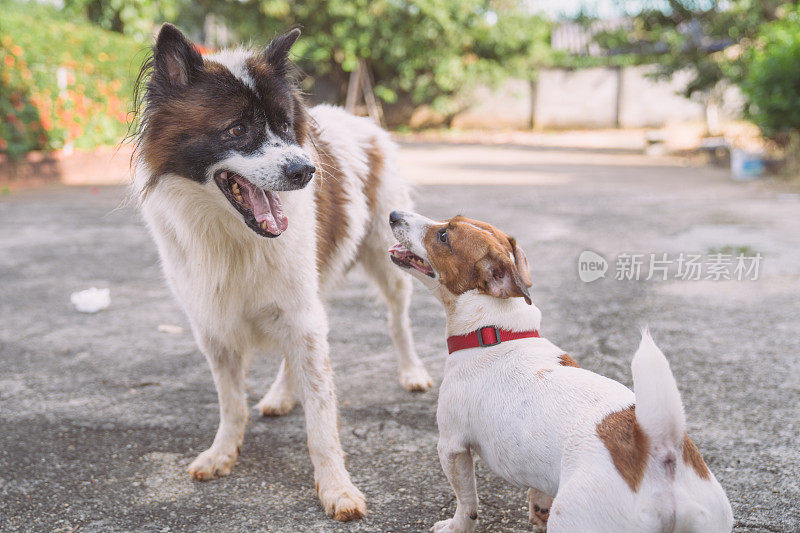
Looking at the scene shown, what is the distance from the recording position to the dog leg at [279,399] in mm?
3596

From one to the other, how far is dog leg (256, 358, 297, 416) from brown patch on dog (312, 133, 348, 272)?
0.67 meters

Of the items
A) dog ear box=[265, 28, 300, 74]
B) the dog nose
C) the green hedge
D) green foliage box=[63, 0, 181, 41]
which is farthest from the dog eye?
green foliage box=[63, 0, 181, 41]

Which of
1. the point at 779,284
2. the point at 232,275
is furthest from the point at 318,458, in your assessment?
the point at 779,284

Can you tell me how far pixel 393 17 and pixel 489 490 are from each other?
21.8 meters

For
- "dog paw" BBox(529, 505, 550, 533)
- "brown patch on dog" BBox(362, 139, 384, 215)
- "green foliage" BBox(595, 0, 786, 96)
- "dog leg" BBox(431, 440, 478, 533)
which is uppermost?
"green foliage" BBox(595, 0, 786, 96)

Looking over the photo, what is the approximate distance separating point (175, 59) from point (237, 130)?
368 mm

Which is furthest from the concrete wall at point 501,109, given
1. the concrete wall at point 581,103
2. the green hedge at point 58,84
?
the green hedge at point 58,84

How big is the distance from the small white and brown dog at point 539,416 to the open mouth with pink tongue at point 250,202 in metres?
0.52

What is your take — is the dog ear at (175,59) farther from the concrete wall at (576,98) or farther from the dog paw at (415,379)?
the concrete wall at (576,98)

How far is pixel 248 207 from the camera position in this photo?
2699mm

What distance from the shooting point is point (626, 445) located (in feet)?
6.39

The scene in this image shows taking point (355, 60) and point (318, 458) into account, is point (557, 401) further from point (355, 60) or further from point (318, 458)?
point (355, 60)

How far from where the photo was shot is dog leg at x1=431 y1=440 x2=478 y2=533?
2449 millimetres

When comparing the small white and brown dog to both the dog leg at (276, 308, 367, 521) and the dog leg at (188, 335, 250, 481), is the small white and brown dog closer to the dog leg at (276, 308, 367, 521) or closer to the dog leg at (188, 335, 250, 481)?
the dog leg at (276, 308, 367, 521)
